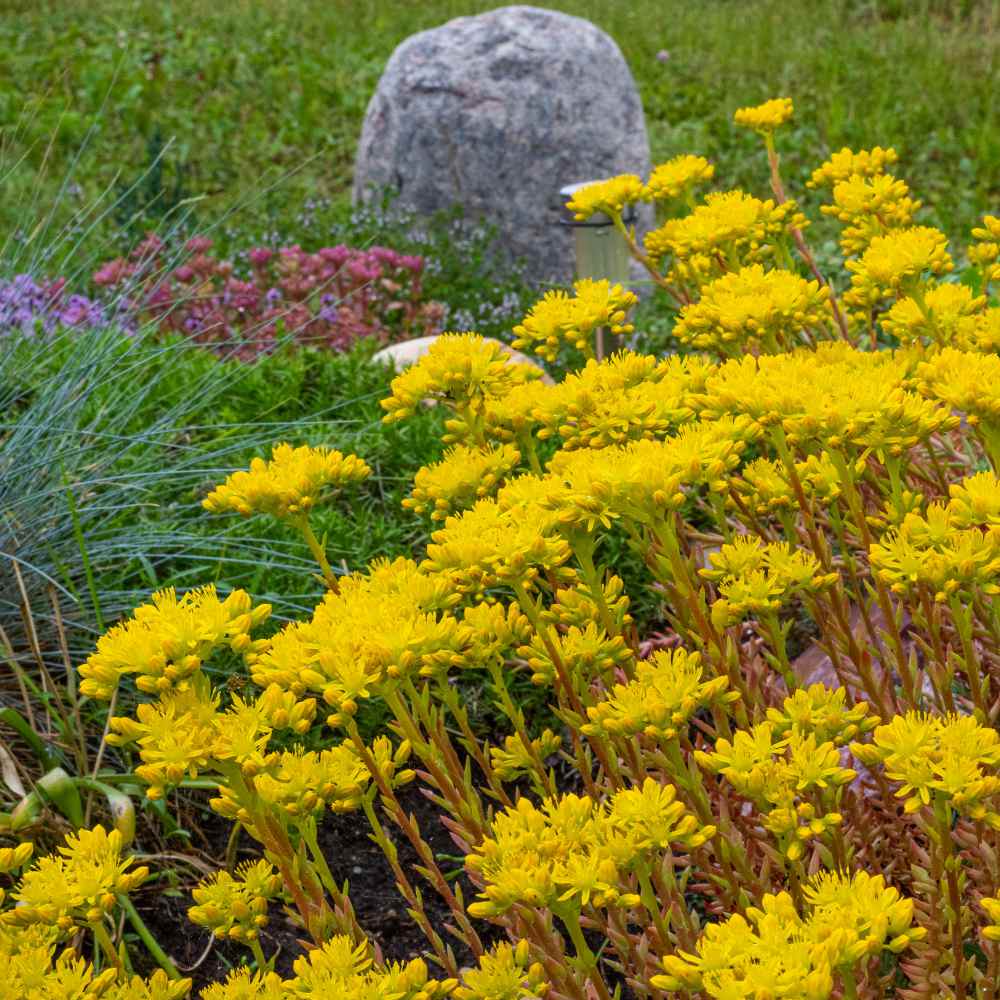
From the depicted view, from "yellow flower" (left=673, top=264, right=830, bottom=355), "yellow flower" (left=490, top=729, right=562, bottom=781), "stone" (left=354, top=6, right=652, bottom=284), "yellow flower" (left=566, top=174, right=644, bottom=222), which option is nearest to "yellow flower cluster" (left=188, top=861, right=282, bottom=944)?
"yellow flower" (left=490, top=729, right=562, bottom=781)

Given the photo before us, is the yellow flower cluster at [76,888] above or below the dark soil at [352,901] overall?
above

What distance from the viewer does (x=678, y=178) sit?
269 cm

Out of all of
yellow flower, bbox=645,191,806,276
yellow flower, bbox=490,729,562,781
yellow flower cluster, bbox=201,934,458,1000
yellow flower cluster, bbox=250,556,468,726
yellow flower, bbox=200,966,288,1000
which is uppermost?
yellow flower, bbox=645,191,806,276

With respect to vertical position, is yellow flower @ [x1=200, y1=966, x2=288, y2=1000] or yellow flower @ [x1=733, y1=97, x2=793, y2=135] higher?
yellow flower @ [x1=733, y1=97, x2=793, y2=135]

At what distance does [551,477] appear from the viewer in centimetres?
166

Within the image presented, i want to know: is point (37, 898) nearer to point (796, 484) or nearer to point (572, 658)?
point (572, 658)

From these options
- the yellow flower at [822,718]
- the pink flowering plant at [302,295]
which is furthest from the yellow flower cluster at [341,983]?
the pink flowering plant at [302,295]

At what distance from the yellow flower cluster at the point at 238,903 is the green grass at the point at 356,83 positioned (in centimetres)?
716

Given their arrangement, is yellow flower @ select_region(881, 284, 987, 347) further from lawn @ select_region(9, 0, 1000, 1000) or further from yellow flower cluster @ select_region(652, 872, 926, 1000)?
yellow flower cluster @ select_region(652, 872, 926, 1000)

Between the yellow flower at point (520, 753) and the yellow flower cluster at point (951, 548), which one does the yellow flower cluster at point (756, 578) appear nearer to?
the yellow flower cluster at point (951, 548)

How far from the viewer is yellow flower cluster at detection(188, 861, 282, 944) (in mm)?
1443

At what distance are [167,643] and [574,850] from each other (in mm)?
467

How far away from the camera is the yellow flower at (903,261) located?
207 cm

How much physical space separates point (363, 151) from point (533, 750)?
7.10 m
